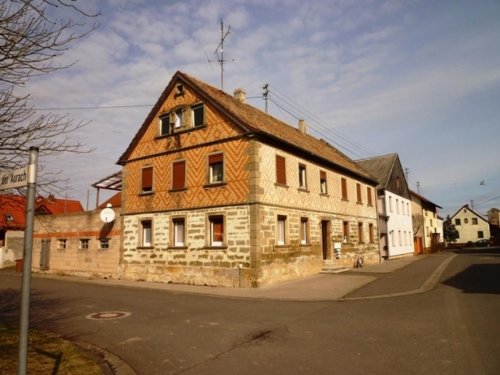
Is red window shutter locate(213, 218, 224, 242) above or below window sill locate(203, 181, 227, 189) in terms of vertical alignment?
below

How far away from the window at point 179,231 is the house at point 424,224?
108ft

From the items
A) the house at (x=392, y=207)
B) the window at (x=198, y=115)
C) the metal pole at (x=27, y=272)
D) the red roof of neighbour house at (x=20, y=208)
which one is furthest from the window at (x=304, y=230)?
the metal pole at (x=27, y=272)

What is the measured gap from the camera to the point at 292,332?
7.99 metres

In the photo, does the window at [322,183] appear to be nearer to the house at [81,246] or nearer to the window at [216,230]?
the window at [216,230]

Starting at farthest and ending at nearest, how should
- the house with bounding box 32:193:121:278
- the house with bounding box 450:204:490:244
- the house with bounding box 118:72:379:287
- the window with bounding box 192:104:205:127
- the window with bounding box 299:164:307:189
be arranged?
the house with bounding box 450:204:490:244, the house with bounding box 32:193:121:278, the window with bounding box 299:164:307:189, the window with bounding box 192:104:205:127, the house with bounding box 118:72:379:287

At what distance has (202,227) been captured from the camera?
17969 mm

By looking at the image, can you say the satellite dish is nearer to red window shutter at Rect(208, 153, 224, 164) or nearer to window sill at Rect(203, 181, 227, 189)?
window sill at Rect(203, 181, 227, 189)

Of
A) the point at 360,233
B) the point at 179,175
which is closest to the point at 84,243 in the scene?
the point at 179,175

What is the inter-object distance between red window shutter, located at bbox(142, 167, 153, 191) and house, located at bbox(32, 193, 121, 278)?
101 inches

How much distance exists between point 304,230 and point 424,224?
36.7m

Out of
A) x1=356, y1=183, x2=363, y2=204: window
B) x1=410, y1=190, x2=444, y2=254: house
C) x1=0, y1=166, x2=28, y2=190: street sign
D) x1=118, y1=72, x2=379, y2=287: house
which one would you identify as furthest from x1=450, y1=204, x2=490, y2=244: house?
x1=0, y1=166, x2=28, y2=190: street sign

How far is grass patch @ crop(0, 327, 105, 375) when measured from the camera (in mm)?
5703

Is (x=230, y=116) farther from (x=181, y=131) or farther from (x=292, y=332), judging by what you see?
(x=292, y=332)

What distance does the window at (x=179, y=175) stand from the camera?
758 inches
